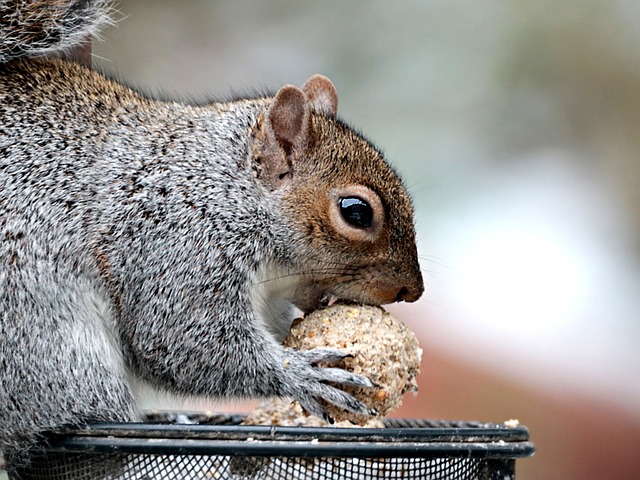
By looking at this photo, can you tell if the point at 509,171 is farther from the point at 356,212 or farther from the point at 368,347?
the point at 368,347

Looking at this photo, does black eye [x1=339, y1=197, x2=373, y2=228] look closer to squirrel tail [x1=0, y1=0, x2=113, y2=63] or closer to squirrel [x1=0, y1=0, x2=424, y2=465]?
squirrel [x1=0, y1=0, x2=424, y2=465]

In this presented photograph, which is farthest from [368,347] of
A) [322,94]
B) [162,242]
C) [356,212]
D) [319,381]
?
[322,94]

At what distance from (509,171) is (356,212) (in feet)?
10.2

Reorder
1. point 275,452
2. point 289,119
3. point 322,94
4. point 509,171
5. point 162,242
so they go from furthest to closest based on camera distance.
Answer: point 509,171 < point 322,94 < point 289,119 < point 162,242 < point 275,452

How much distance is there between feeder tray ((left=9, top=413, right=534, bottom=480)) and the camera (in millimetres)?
1664

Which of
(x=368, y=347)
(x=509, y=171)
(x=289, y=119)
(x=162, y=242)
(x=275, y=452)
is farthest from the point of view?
(x=509, y=171)

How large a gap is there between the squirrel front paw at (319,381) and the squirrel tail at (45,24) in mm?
926

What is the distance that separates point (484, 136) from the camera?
518 centimetres

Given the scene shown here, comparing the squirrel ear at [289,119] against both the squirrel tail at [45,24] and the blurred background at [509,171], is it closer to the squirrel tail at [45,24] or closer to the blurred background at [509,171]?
→ the squirrel tail at [45,24]

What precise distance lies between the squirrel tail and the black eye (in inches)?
29.8

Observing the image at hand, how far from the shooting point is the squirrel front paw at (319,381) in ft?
6.31

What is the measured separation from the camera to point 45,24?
87.5 inches

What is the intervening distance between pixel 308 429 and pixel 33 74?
1.10 meters

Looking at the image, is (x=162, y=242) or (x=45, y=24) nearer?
(x=162, y=242)
